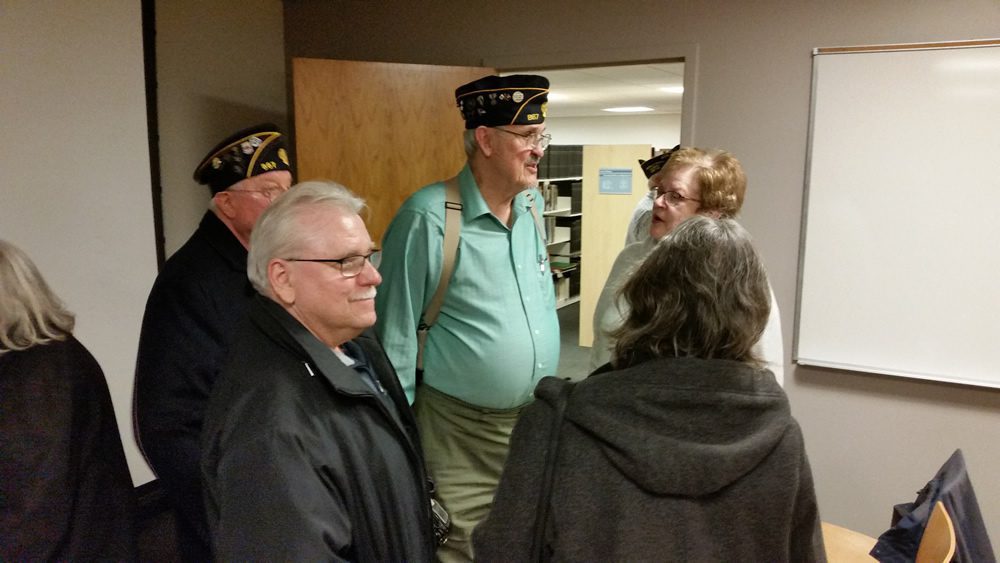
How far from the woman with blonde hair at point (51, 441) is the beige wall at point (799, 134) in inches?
88.2

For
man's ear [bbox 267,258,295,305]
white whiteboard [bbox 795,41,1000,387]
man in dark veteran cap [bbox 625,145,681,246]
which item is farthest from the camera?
man in dark veteran cap [bbox 625,145,681,246]

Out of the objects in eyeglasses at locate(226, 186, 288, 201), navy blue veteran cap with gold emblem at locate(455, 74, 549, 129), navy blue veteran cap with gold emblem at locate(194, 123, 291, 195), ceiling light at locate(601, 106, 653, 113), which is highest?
ceiling light at locate(601, 106, 653, 113)

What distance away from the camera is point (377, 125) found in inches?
115

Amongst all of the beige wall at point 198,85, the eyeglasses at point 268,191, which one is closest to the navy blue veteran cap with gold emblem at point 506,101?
the eyeglasses at point 268,191

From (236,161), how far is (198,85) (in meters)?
1.53

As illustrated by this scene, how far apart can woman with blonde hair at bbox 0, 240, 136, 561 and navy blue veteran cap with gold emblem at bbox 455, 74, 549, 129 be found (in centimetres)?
112

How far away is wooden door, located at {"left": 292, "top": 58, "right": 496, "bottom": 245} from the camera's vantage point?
2.78 m

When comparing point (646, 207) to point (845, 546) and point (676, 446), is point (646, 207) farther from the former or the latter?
point (676, 446)

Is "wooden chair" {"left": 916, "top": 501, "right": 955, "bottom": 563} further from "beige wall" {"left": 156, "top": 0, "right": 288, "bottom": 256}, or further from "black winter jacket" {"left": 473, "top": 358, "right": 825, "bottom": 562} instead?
"beige wall" {"left": 156, "top": 0, "right": 288, "bottom": 256}

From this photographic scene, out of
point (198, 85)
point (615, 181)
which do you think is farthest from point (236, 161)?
point (615, 181)

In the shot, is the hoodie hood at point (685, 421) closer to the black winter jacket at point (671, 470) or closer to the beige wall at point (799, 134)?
the black winter jacket at point (671, 470)

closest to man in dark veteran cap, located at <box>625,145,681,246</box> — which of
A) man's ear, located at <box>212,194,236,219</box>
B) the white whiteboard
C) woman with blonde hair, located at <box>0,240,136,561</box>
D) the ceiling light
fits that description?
the white whiteboard

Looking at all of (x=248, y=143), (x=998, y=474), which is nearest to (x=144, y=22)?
(x=248, y=143)

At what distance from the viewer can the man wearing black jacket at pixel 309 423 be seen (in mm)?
841
